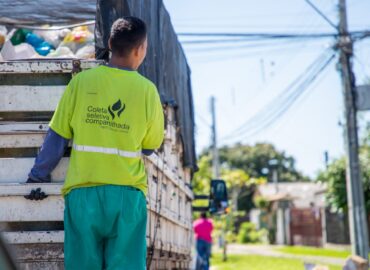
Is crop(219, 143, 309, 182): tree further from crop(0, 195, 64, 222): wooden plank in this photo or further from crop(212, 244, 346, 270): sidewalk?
crop(0, 195, 64, 222): wooden plank

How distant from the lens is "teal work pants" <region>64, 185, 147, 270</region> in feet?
9.98

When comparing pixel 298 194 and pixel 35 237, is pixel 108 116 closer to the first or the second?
pixel 35 237

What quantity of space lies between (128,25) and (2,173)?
126cm

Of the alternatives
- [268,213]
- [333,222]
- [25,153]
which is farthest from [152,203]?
[268,213]

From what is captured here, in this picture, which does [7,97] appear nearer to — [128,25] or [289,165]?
[128,25]

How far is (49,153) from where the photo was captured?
11.0 ft

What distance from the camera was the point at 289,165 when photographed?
Result: 7981cm

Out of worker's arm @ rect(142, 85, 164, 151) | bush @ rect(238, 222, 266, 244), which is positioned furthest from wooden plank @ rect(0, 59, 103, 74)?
bush @ rect(238, 222, 266, 244)

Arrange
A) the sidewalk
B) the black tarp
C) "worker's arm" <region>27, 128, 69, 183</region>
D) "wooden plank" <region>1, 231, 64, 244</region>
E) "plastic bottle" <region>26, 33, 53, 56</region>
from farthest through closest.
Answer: the sidewalk < "plastic bottle" <region>26, 33, 53, 56</region> < the black tarp < "wooden plank" <region>1, 231, 64, 244</region> < "worker's arm" <region>27, 128, 69, 183</region>

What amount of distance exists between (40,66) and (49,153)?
0.83 m

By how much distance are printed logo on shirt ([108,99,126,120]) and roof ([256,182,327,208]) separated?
38367mm

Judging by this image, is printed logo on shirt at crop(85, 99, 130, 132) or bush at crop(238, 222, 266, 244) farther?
bush at crop(238, 222, 266, 244)

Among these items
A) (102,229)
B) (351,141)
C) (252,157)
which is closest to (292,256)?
(351,141)

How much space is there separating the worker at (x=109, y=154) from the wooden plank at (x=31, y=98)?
707 millimetres
